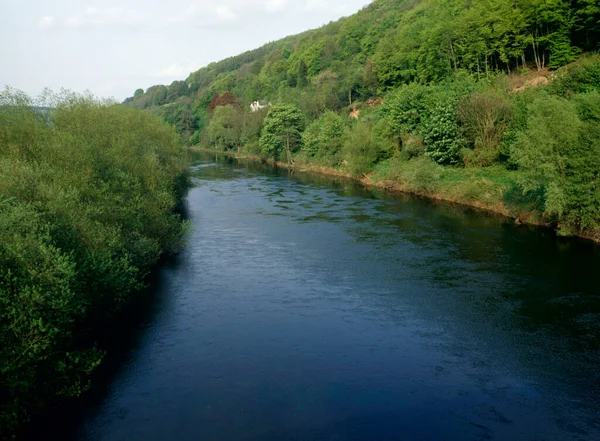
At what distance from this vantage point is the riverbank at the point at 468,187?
3834 centimetres

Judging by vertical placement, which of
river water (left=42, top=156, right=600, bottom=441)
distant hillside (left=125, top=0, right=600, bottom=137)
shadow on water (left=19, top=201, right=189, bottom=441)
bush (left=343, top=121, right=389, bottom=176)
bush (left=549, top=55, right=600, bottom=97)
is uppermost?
distant hillside (left=125, top=0, right=600, bottom=137)

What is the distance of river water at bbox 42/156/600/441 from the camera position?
48.6 ft

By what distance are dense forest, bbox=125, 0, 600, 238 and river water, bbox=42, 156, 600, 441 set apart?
18.3 ft

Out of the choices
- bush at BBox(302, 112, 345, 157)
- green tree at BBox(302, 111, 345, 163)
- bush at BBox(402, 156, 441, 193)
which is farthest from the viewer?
bush at BBox(302, 112, 345, 157)

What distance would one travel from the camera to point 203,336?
20484mm

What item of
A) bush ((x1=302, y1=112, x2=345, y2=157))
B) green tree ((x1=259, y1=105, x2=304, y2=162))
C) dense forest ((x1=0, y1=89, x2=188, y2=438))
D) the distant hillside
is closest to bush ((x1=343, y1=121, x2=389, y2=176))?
bush ((x1=302, y1=112, x2=345, y2=157))

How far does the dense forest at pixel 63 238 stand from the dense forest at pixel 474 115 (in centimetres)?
2820

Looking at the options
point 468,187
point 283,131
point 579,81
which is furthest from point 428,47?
point 468,187

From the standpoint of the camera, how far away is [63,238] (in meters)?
18.2

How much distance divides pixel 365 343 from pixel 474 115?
36848 mm

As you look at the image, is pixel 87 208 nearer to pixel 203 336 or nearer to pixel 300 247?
pixel 203 336

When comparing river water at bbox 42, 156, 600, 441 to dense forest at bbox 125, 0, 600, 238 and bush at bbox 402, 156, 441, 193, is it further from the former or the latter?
bush at bbox 402, 156, 441, 193

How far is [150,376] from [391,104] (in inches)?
2233

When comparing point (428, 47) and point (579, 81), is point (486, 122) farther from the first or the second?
point (428, 47)
